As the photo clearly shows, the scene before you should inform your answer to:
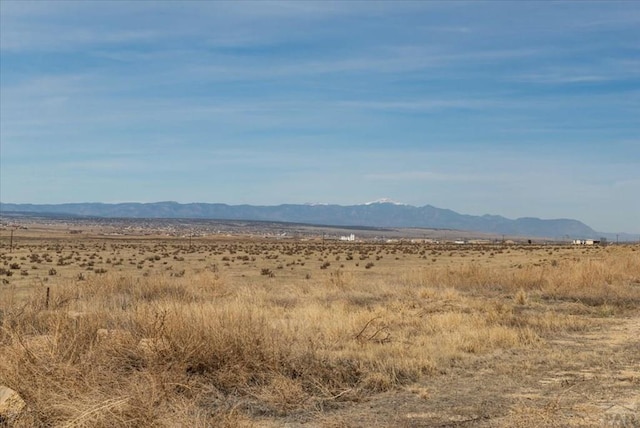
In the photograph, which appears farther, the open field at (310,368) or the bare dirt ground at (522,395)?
the bare dirt ground at (522,395)

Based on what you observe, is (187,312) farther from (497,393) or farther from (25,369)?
(497,393)

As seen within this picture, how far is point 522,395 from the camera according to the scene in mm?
8422

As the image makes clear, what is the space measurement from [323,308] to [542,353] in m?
Answer: 5.96

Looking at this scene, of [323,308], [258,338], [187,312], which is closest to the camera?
[258,338]

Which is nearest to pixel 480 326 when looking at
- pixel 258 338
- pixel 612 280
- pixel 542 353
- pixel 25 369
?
pixel 542 353

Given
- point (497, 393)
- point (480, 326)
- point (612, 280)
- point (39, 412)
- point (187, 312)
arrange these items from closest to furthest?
point (39, 412) → point (497, 393) → point (187, 312) → point (480, 326) → point (612, 280)

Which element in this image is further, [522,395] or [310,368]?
[310,368]

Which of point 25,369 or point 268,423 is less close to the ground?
point 25,369

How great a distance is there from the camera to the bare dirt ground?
Result: 7.09 m

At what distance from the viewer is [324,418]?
23.2 ft

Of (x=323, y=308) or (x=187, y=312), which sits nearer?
(x=187, y=312)

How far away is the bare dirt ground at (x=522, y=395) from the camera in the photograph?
7.09 m

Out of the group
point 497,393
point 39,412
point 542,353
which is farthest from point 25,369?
point 542,353

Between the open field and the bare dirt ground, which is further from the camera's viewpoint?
the bare dirt ground
